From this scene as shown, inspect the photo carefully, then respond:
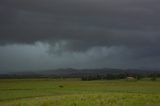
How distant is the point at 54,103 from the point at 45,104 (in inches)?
32.4

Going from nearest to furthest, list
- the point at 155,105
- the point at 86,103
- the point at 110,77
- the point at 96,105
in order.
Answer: the point at 155,105 < the point at 96,105 < the point at 86,103 < the point at 110,77

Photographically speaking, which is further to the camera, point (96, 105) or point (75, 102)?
point (75, 102)

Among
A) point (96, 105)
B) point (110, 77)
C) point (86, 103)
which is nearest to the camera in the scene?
point (96, 105)

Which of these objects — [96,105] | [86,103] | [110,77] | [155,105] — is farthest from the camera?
[110,77]

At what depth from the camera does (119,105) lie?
2445 centimetres

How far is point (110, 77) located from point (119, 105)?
549ft

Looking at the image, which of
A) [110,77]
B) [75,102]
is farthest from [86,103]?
[110,77]

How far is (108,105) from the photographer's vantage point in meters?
24.2

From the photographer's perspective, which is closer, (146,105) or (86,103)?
(146,105)

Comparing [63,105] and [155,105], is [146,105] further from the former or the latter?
[63,105]

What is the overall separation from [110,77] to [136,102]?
16530 centimetres

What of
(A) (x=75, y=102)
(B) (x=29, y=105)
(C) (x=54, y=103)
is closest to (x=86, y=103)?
(A) (x=75, y=102)

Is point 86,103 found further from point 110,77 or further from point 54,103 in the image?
point 110,77

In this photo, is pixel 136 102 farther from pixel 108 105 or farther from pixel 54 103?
pixel 54 103
